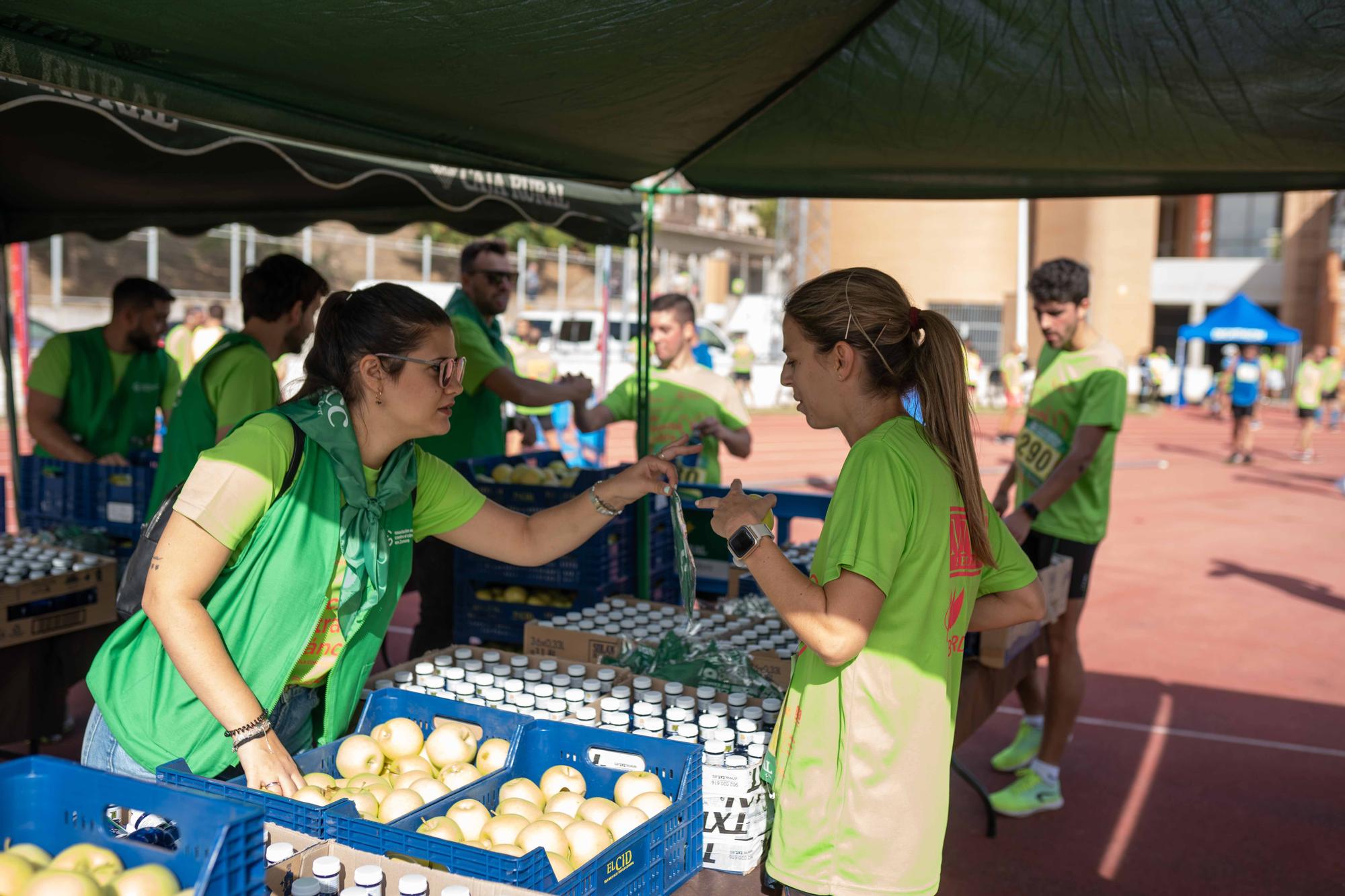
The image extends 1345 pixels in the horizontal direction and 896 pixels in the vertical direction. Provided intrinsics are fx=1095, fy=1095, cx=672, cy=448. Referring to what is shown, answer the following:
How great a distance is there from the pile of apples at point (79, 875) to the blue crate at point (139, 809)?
0.03 m

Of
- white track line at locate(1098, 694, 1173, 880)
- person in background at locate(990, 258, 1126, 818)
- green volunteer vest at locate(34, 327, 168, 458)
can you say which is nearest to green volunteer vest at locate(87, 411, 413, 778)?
person in background at locate(990, 258, 1126, 818)

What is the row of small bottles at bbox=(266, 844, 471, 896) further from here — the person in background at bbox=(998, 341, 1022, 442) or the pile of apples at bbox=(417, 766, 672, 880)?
the person in background at bbox=(998, 341, 1022, 442)

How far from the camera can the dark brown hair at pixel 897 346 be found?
6.93 ft

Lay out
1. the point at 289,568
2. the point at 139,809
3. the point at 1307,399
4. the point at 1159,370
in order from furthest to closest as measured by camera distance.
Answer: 1. the point at 1159,370
2. the point at 1307,399
3. the point at 289,568
4. the point at 139,809

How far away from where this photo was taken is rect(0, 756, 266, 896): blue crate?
1.47 meters

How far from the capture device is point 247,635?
86.8 inches

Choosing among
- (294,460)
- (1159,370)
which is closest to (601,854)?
(294,460)

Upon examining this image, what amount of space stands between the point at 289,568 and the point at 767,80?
7.07 ft

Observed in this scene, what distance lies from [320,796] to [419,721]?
0.48 meters

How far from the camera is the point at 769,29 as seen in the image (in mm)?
2889

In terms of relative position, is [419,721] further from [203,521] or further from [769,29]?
[769,29]

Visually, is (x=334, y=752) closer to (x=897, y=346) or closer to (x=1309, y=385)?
(x=897, y=346)

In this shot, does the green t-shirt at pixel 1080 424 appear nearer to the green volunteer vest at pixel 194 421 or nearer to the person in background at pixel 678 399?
the person in background at pixel 678 399

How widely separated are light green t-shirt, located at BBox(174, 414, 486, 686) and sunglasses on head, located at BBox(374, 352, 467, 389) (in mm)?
261
